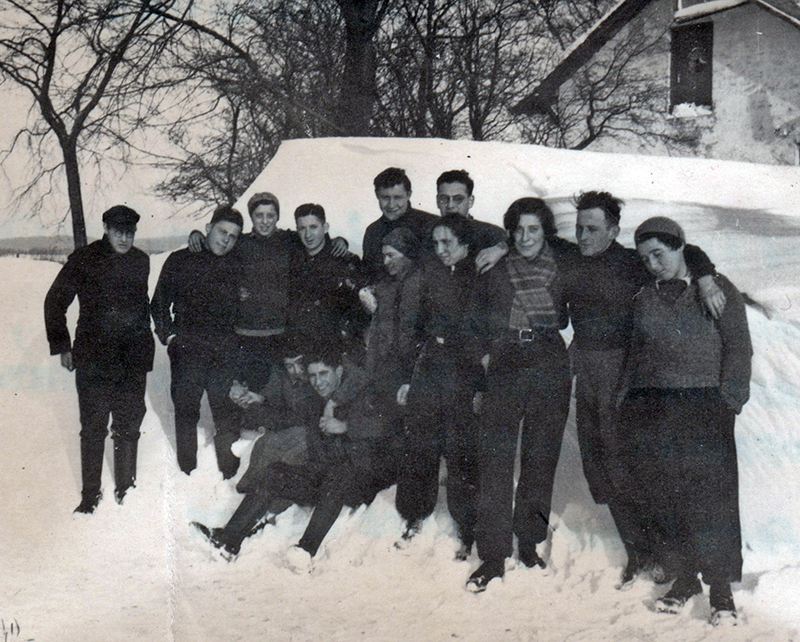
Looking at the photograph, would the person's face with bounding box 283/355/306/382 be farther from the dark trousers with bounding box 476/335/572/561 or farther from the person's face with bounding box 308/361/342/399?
the dark trousers with bounding box 476/335/572/561

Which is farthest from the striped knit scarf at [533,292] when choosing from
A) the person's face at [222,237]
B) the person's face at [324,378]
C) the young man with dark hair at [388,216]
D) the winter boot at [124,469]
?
the winter boot at [124,469]

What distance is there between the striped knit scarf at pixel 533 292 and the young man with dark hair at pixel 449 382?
0.21 metres

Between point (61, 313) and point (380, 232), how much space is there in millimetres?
1457

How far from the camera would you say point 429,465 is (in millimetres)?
3621

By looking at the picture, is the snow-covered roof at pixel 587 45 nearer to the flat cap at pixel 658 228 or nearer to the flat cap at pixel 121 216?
the flat cap at pixel 658 228

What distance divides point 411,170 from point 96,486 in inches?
77.5

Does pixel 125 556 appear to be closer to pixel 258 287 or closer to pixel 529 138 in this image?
pixel 258 287

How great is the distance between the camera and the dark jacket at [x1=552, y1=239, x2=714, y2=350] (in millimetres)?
3211

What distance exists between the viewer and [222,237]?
12.7ft

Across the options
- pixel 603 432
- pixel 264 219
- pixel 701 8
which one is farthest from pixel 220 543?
pixel 701 8

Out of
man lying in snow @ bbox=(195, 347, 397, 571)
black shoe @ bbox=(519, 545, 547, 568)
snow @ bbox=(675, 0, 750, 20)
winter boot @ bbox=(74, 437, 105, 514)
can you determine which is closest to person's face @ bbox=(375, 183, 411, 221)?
man lying in snow @ bbox=(195, 347, 397, 571)

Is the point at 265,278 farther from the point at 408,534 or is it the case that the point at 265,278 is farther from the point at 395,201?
the point at 408,534

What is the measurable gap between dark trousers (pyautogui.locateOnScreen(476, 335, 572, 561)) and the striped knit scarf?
3.1 inches

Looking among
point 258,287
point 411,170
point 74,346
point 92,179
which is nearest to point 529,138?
point 411,170
